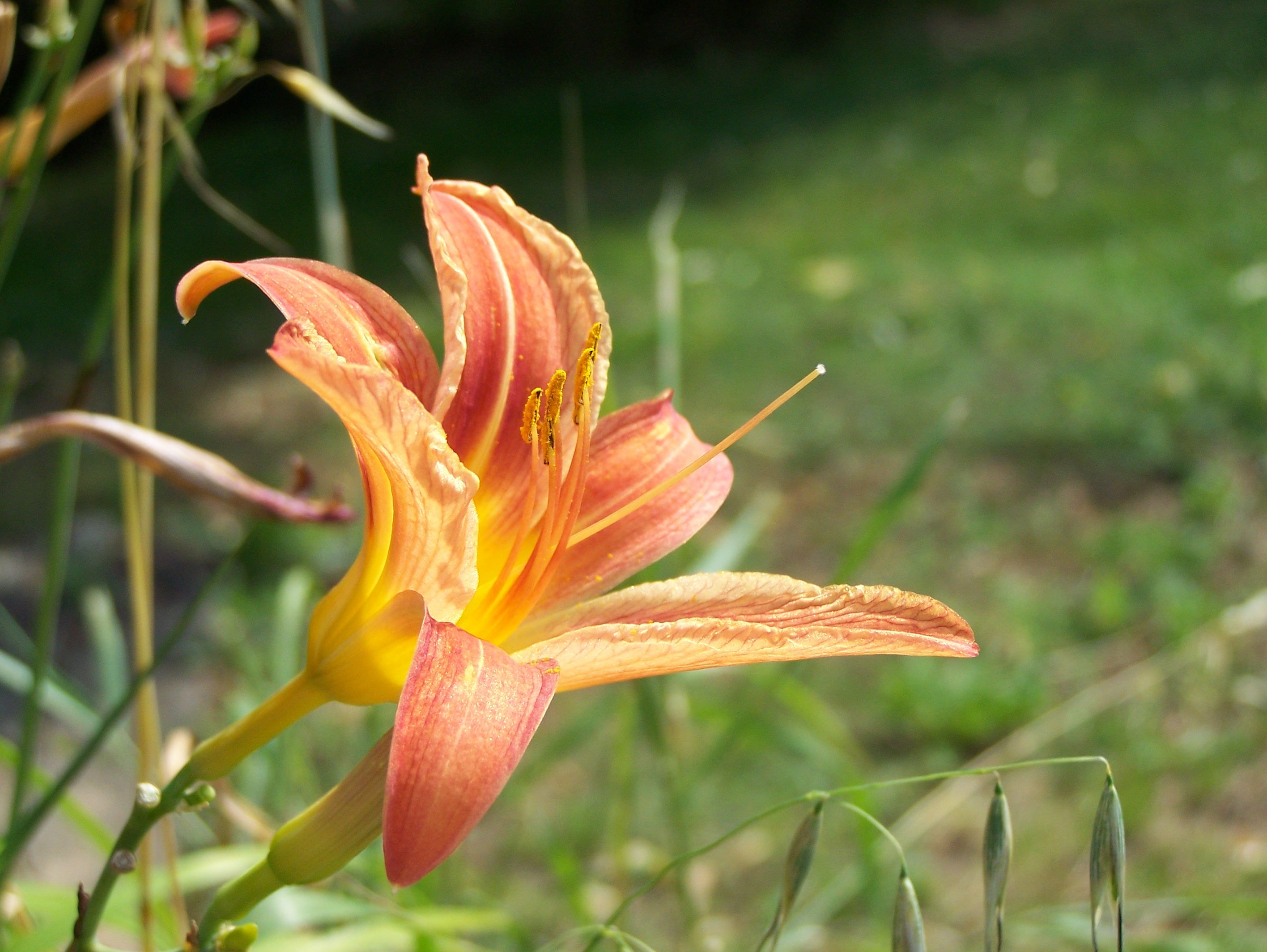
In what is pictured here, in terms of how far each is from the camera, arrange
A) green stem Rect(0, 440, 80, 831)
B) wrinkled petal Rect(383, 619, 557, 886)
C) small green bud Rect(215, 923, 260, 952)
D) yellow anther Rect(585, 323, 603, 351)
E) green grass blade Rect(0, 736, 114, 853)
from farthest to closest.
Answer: green grass blade Rect(0, 736, 114, 853)
green stem Rect(0, 440, 80, 831)
yellow anther Rect(585, 323, 603, 351)
small green bud Rect(215, 923, 260, 952)
wrinkled petal Rect(383, 619, 557, 886)

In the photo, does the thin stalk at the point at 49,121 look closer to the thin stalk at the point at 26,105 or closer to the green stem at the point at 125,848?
the thin stalk at the point at 26,105

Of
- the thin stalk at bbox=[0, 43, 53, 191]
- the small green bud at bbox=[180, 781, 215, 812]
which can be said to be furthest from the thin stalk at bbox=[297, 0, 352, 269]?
the small green bud at bbox=[180, 781, 215, 812]

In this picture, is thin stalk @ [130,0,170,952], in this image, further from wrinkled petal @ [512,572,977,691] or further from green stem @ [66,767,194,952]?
wrinkled petal @ [512,572,977,691]

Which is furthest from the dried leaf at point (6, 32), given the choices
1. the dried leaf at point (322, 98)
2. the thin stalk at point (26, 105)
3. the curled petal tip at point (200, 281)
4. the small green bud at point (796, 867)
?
the small green bud at point (796, 867)

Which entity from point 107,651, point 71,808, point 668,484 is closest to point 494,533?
point 668,484

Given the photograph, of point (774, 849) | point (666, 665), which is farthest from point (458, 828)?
point (774, 849)

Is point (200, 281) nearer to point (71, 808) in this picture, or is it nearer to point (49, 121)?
point (49, 121)

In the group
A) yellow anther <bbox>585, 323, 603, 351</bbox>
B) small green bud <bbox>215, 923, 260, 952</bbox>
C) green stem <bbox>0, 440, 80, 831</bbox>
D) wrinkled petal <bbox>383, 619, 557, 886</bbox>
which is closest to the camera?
wrinkled petal <bbox>383, 619, 557, 886</bbox>
